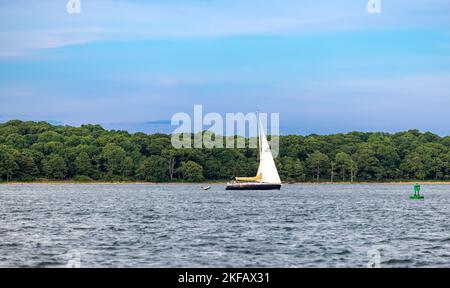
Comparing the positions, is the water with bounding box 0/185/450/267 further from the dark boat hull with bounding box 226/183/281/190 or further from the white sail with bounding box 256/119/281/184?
the dark boat hull with bounding box 226/183/281/190

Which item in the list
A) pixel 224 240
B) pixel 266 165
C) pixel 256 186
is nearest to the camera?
pixel 224 240

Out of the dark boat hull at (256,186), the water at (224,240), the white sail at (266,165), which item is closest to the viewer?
the water at (224,240)

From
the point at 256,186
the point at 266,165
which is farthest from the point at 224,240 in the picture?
the point at 256,186

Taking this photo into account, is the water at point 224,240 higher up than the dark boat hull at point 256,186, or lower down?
lower down

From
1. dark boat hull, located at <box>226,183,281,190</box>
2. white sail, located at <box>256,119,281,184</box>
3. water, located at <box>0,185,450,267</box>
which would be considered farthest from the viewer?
dark boat hull, located at <box>226,183,281,190</box>

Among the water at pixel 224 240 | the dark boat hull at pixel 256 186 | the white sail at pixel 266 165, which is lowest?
the water at pixel 224 240

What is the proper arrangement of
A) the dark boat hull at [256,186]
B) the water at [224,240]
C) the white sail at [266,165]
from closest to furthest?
the water at [224,240] < the white sail at [266,165] < the dark boat hull at [256,186]

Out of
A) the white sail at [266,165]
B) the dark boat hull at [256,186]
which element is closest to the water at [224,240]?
the white sail at [266,165]

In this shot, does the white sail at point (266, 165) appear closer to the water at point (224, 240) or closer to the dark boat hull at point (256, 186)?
the dark boat hull at point (256, 186)

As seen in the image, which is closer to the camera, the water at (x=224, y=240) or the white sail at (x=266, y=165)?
the water at (x=224, y=240)

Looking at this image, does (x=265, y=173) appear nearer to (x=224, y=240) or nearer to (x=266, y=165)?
(x=266, y=165)

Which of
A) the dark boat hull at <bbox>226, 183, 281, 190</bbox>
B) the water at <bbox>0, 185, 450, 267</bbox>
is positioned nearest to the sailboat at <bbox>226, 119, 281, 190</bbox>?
the dark boat hull at <bbox>226, 183, 281, 190</bbox>
